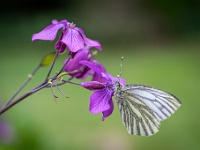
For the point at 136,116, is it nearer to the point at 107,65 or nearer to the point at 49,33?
the point at 49,33

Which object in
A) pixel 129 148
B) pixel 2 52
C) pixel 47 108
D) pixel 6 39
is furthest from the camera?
pixel 6 39

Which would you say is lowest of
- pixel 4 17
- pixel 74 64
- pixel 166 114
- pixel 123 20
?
pixel 166 114

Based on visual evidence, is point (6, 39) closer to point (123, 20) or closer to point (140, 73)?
point (123, 20)

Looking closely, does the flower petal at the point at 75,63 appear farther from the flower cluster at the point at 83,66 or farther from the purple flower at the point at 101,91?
the purple flower at the point at 101,91

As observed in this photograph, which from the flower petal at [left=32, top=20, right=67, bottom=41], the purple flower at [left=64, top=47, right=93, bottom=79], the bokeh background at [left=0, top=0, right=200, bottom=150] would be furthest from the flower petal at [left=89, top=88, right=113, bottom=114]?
the bokeh background at [left=0, top=0, right=200, bottom=150]

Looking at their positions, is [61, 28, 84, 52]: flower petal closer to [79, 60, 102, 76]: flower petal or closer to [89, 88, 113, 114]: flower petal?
[79, 60, 102, 76]: flower petal

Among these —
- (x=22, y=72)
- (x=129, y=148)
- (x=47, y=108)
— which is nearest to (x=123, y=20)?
(x=22, y=72)
